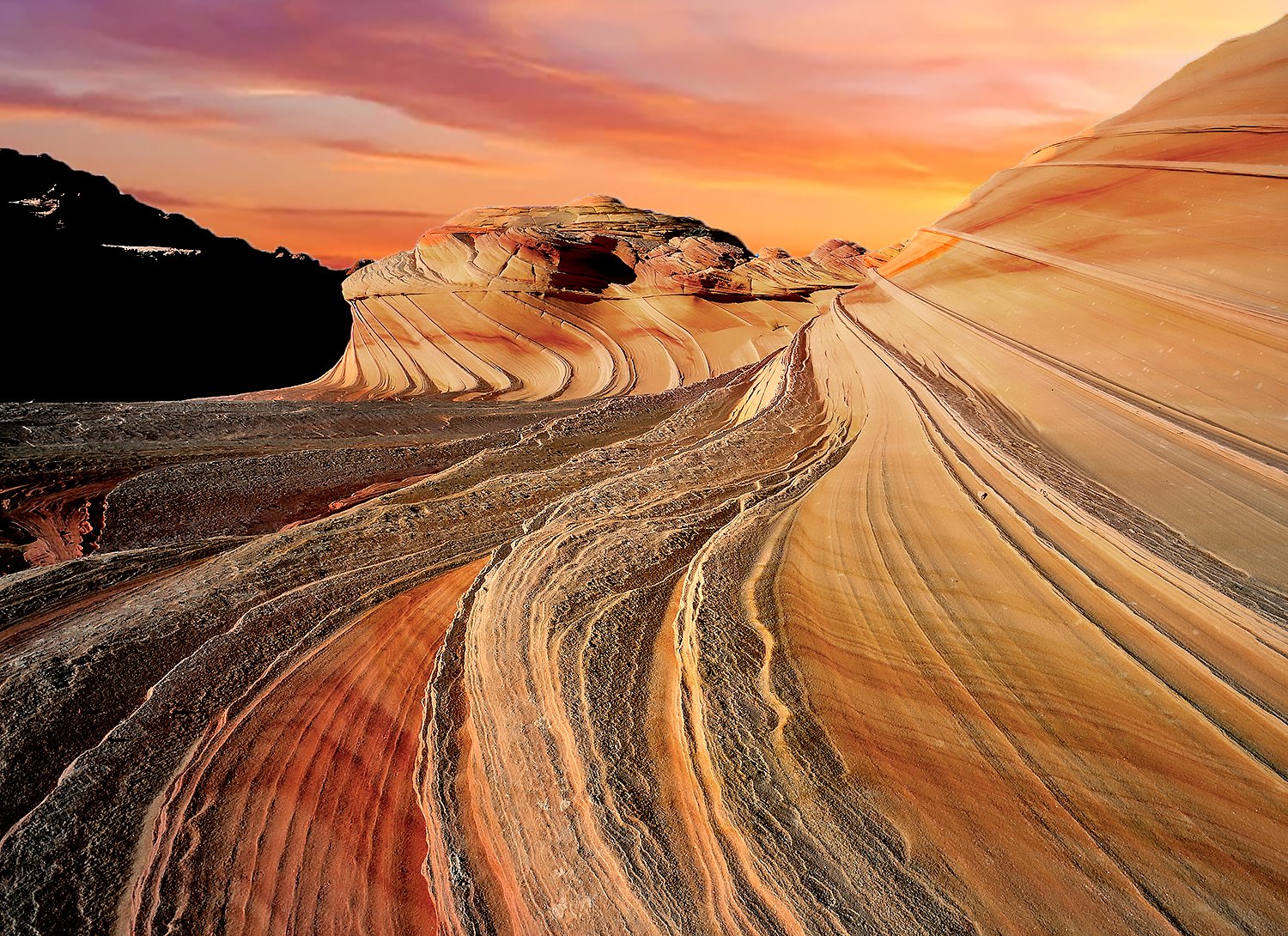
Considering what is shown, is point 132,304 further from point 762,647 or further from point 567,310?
point 762,647

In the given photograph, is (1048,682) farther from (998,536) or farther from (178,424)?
(178,424)

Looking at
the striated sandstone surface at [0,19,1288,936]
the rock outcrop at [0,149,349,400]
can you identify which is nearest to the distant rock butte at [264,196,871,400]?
the striated sandstone surface at [0,19,1288,936]

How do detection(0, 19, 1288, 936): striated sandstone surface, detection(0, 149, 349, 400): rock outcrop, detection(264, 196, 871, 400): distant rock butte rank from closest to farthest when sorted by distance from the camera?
detection(0, 19, 1288, 936): striated sandstone surface, detection(264, 196, 871, 400): distant rock butte, detection(0, 149, 349, 400): rock outcrop

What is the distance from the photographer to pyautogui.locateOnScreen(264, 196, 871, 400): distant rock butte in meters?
9.86

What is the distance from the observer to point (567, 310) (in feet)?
37.7

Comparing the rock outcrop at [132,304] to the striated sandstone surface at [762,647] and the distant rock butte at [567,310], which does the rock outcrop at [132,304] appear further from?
the striated sandstone surface at [762,647]

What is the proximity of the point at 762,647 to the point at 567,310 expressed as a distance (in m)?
9.65

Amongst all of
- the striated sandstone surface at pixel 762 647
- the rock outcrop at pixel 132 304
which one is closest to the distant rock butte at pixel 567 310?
the striated sandstone surface at pixel 762 647

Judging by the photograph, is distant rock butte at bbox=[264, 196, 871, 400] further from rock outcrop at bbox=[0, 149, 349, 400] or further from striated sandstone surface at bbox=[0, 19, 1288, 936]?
Answer: rock outcrop at bbox=[0, 149, 349, 400]

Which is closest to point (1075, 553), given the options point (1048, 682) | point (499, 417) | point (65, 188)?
point (1048, 682)

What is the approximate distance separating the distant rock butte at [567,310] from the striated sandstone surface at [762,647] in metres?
4.70

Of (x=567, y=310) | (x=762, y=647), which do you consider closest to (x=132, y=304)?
(x=567, y=310)

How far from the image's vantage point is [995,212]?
237 inches

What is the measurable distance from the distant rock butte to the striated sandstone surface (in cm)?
470
